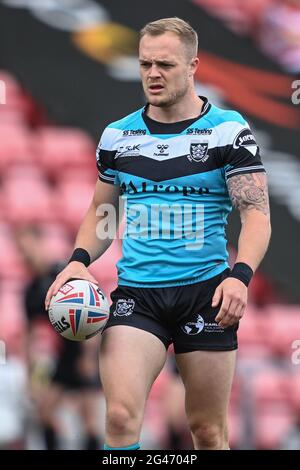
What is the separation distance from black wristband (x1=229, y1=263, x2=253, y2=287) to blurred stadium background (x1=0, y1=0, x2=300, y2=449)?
156 inches

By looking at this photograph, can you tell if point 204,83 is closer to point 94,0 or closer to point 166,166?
point 94,0

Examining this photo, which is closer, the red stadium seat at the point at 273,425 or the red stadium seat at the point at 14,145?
the red stadium seat at the point at 273,425

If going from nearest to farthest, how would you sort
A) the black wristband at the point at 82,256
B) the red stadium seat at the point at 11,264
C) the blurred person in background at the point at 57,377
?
the black wristband at the point at 82,256
the blurred person in background at the point at 57,377
the red stadium seat at the point at 11,264

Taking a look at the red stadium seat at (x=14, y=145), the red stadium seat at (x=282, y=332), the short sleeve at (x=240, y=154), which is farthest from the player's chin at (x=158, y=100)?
the red stadium seat at (x=14, y=145)

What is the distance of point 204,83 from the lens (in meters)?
13.3

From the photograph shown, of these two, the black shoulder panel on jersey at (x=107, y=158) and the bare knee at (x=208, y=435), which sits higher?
the black shoulder panel on jersey at (x=107, y=158)

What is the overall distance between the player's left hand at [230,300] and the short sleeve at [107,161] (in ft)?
3.12

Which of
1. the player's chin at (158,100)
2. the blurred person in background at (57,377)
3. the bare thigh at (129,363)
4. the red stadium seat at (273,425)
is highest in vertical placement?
the player's chin at (158,100)

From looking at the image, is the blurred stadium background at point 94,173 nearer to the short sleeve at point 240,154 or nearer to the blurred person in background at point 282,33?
the blurred person in background at point 282,33

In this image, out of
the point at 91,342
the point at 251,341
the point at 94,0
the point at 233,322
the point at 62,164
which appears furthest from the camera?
Result: the point at 94,0

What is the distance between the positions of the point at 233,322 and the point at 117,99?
7.46 metres

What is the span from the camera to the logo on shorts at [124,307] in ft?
19.8

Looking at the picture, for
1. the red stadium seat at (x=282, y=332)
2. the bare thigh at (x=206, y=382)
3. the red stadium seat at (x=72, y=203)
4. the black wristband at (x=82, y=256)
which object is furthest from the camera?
the red stadium seat at (x=72, y=203)

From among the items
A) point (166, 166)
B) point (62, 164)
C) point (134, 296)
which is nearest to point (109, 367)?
point (134, 296)
